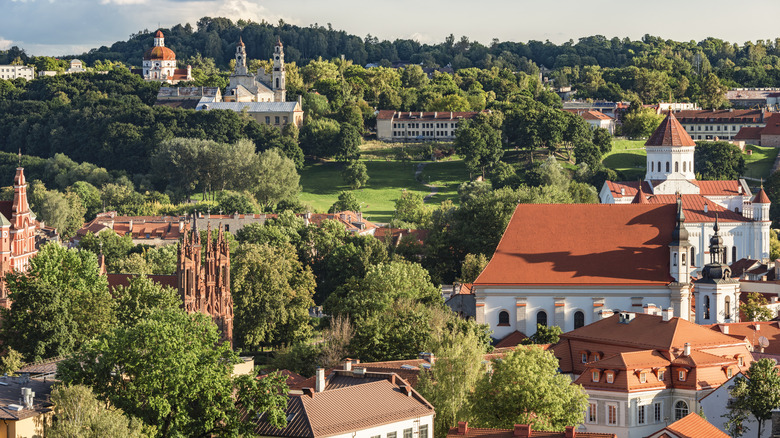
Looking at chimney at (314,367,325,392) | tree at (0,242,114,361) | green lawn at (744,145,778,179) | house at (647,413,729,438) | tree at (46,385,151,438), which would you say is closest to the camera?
tree at (46,385,151,438)

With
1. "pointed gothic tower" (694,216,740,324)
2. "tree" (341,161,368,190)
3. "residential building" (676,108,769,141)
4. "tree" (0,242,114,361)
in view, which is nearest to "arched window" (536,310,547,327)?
"pointed gothic tower" (694,216,740,324)

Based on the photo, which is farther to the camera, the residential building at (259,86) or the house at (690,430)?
the residential building at (259,86)

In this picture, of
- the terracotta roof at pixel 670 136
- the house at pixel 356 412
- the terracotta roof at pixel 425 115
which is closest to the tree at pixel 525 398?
the house at pixel 356 412

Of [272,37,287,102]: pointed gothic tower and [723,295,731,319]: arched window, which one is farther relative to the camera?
[272,37,287,102]: pointed gothic tower

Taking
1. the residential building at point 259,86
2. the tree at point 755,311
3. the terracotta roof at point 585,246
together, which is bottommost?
the tree at point 755,311

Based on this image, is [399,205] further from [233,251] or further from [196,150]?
[233,251]

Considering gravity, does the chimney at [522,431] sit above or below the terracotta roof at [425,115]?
below

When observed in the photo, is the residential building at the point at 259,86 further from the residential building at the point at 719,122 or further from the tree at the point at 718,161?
the tree at the point at 718,161

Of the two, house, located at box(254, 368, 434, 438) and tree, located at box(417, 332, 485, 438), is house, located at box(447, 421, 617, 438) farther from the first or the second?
tree, located at box(417, 332, 485, 438)
